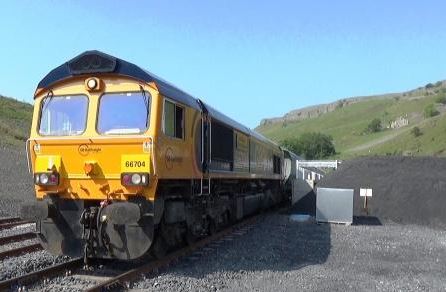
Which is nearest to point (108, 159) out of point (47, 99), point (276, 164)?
point (47, 99)

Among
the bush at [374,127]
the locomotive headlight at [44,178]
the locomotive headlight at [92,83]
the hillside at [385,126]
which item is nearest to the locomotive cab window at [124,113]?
the locomotive headlight at [92,83]

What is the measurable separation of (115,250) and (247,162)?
8.97m

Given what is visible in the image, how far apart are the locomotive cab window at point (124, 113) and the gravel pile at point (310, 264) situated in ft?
8.62

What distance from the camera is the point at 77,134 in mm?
9977

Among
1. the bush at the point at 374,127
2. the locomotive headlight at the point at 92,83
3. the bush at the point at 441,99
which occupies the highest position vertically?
the bush at the point at 441,99

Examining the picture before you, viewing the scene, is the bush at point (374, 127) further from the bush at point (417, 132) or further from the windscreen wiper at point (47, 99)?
the windscreen wiper at point (47, 99)

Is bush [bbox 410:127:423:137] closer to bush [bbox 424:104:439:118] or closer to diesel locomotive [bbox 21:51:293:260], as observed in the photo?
bush [bbox 424:104:439:118]

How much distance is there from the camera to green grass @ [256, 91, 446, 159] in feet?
337

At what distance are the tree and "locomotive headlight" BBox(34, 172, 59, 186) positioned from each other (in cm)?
11870

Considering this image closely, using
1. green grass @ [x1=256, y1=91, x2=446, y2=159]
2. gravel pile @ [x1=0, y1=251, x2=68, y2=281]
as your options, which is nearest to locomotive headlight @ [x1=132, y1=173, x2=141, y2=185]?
gravel pile @ [x1=0, y1=251, x2=68, y2=281]

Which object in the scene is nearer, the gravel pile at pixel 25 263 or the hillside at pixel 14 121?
the gravel pile at pixel 25 263

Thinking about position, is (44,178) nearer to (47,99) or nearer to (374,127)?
(47,99)

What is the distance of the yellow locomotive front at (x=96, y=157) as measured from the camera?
30.6ft

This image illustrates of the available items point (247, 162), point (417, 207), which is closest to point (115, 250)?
point (247, 162)
